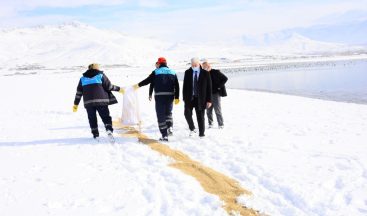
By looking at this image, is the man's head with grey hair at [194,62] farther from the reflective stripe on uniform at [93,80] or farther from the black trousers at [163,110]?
the reflective stripe on uniform at [93,80]

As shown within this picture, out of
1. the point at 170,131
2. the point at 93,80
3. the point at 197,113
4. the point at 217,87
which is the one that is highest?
the point at 93,80

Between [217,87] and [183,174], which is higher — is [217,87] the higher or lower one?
the higher one

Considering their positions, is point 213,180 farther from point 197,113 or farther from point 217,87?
point 217,87

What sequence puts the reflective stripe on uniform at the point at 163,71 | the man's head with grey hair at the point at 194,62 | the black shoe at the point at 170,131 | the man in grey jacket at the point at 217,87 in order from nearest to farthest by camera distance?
the reflective stripe on uniform at the point at 163,71
the man's head with grey hair at the point at 194,62
the black shoe at the point at 170,131
the man in grey jacket at the point at 217,87

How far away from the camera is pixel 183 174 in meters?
6.92

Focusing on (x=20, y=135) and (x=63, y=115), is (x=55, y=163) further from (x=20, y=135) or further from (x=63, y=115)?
(x=63, y=115)

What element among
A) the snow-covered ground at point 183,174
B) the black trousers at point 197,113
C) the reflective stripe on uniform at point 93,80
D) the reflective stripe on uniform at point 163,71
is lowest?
the snow-covered ground at point 183,174

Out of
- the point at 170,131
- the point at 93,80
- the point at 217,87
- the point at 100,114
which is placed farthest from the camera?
the point at 217,87

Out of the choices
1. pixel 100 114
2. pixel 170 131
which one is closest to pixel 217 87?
pixel 170 131

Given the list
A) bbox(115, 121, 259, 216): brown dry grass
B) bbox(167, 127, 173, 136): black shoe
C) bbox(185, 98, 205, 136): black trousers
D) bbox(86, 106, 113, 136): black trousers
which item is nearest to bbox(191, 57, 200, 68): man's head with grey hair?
bbox(185, 98, 205, 136): black trousers

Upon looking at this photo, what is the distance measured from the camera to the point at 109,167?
750cm

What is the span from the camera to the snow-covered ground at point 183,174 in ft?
18.3

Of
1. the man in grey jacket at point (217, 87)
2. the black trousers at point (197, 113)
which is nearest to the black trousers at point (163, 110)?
the black trousers at point (197, 113)

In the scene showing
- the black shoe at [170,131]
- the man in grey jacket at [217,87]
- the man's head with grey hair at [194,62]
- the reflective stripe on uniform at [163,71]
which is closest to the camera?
the reflective stripe on uniform at [163,71]
